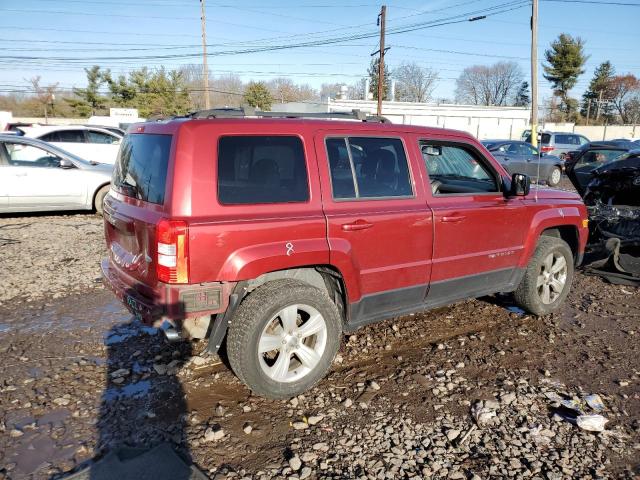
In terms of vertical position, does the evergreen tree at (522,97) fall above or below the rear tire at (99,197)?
above

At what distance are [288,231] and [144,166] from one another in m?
1.11

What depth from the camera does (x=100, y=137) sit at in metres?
13.9

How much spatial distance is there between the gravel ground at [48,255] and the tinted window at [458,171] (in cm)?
409

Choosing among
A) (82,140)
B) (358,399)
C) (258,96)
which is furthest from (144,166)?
(258,96)

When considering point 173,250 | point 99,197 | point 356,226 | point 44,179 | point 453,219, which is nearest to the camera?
point 173,250

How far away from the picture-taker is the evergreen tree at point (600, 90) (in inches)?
2891

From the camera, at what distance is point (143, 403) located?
10.7 ft

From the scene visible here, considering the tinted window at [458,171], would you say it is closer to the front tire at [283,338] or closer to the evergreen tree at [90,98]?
the front tire at [283,338]

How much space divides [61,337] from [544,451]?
12.9 ft

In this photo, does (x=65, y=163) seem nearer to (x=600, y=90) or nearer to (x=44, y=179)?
(x=44, y=179)

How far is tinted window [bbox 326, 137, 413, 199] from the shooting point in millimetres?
3494

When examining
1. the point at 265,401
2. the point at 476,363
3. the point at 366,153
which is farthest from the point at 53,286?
the point at 476,363

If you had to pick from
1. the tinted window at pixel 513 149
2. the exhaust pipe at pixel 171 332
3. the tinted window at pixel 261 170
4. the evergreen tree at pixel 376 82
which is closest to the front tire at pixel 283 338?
the exhaust pipe at pixel 171 332

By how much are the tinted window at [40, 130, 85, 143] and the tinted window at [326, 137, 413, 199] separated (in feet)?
39.8
